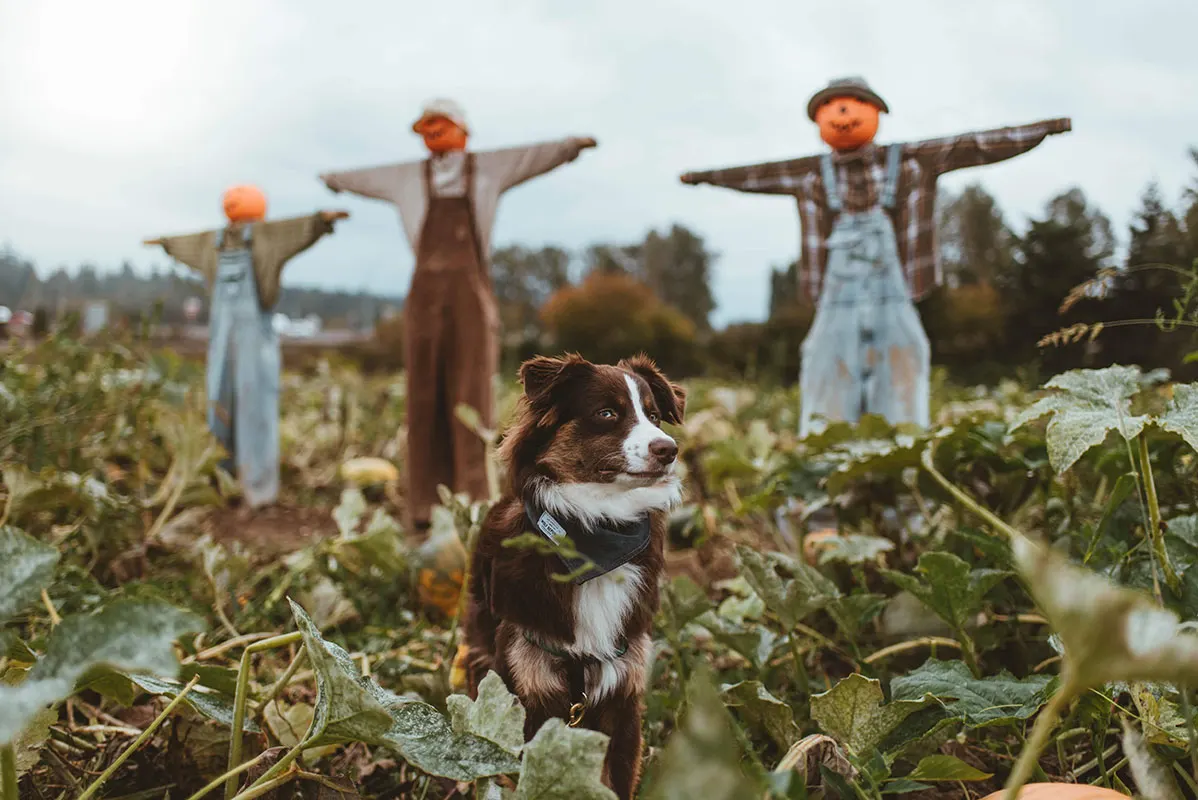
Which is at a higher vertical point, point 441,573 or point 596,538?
point 596,538

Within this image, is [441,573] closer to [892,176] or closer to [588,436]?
[588,436]

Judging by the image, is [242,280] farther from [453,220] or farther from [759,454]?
[759,454]

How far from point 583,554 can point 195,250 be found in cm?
437

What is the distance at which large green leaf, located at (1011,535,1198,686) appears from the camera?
2.10 ft

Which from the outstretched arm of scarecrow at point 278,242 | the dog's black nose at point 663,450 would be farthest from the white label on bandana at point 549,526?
the outstretched arm of scarecrow at point 278,242

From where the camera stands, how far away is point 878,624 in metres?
2.27

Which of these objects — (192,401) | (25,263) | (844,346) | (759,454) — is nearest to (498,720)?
(759,454)

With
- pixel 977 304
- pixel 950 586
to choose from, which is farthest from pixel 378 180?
pixel 977 304

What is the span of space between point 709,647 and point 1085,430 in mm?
1294

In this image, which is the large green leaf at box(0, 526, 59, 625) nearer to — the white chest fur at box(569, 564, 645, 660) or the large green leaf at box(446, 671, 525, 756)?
the large green leaf at box(446, 671, 525, 756)

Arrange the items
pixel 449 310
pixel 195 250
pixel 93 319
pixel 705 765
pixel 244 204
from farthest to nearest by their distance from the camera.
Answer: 1. pixel 195 250
2. pixel 244 204
3. pixel 93 319
4. pixel 449 310
5. pixel 705 765

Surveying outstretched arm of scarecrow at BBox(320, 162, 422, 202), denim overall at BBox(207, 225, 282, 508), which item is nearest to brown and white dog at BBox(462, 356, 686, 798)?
outstretched arm of scarecrow at BBox(320, 162, 422, 202)

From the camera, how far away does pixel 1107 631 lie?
65cm

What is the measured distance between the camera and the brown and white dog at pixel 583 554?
149 cm
